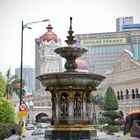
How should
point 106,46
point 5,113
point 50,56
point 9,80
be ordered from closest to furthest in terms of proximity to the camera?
point 5,113 < point 9,80 < point 50,56 < point 106,46

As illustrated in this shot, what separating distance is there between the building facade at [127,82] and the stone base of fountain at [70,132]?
58.7m

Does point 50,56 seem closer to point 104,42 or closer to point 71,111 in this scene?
point 104,42

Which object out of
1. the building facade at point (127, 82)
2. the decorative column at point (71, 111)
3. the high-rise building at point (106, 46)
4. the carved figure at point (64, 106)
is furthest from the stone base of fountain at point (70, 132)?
the high-rise building at point (106, 46)

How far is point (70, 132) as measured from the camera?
17.5 m

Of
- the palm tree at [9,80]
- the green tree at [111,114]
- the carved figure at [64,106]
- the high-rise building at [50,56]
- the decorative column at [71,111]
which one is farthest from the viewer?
the high-rise building at [50,56]

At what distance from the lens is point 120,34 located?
14812cm

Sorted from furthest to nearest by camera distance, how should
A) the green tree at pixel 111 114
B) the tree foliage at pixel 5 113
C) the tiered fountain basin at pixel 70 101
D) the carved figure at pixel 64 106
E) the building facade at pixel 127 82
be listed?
the building facade at pixel 127 82, the green tree at pixel 111 114, the tree foliage at pixel 5 113, the carved figure at pixel 64 106, the tiered fountain basin at pixel 70 101

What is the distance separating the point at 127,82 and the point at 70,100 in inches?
2474

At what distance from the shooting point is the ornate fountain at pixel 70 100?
17.6 m

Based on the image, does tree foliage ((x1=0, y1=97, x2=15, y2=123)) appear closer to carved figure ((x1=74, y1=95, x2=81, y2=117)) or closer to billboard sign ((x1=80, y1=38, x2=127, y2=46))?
carved figure ((x1=74, y1=95, x2=81, y2=117))

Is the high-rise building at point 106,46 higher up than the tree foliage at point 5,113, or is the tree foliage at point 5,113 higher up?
the high-rise building at point 106,46

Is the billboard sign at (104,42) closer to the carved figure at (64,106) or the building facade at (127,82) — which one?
the building facade at (127,82)

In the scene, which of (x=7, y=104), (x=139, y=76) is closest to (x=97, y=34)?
(x=139, y=76)

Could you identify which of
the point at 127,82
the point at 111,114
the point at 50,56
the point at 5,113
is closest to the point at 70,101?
the point at 5,113
